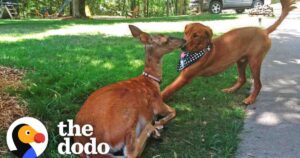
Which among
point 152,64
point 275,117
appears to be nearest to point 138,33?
point 152,64

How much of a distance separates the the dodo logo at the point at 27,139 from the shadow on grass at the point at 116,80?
0.18 m

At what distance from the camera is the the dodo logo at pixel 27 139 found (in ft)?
12.6

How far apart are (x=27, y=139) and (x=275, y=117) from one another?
9.82 ft

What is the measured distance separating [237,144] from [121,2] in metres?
34.9

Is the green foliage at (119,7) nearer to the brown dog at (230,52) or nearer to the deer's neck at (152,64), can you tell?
the brown dog at (230,52)

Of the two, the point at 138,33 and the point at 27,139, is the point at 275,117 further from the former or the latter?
the point at 27,139

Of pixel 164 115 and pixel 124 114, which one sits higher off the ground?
pixel 124 114

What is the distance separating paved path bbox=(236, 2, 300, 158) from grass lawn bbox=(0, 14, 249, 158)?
162 millimetres

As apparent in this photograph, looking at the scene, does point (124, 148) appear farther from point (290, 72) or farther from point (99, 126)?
point (290, 72)

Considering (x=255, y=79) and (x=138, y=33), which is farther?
(x=255, y=79)

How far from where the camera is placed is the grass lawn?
4.46 m

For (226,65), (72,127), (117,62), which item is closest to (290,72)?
(226,65)

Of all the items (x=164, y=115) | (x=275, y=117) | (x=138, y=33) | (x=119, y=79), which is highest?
(x=138, y=33)

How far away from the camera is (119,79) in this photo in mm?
6629
